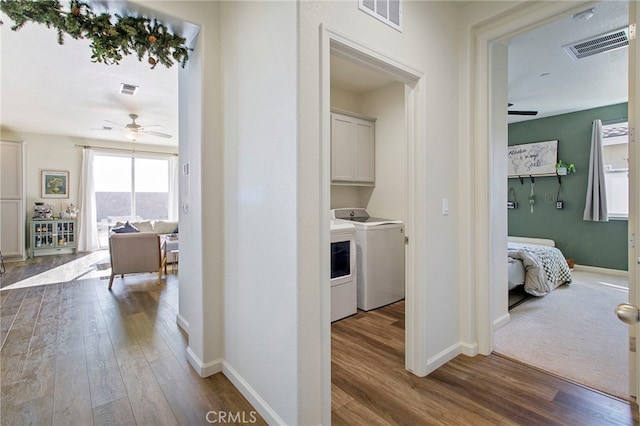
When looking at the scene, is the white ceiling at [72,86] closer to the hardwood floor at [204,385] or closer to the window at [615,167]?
the hardwood floor at [204,385]

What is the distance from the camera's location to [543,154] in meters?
5.67

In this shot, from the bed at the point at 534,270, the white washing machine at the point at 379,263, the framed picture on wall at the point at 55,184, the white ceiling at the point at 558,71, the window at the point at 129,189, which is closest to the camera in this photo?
the white ceiling at the point at 558,71

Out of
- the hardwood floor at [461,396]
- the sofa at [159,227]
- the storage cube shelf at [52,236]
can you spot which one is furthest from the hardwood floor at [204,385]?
the storage cube shelf at [52,236]

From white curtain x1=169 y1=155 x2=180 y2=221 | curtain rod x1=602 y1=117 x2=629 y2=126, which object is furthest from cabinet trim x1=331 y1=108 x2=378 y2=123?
white curtain x1=169 y1=155 x2=180 y2=221

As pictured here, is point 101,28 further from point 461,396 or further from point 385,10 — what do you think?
point 461,396

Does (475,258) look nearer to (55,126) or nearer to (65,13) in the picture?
(65,13)

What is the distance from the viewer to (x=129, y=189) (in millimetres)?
7750

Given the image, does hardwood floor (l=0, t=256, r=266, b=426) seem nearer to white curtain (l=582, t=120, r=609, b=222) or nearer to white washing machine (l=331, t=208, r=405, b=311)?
white washing machine (l=331, t=208, r=405, b=311)

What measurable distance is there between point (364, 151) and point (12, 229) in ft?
22.9

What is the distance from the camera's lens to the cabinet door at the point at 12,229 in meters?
5.86

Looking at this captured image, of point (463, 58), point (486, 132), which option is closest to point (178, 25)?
point (463, 58)

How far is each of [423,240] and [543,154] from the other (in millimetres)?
5139

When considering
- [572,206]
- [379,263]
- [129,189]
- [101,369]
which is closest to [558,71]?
[572,206]

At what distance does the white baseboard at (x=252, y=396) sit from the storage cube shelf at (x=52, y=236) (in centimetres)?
676
